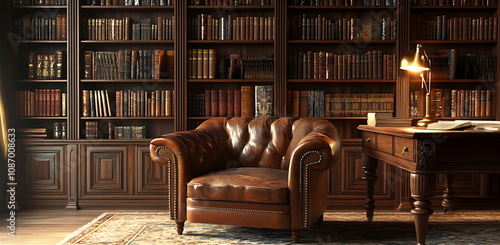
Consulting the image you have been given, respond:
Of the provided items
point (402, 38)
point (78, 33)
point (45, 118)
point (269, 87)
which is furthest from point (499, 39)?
point (45, 118)

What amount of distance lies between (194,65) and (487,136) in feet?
9.91

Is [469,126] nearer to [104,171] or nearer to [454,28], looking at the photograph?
[454,28]

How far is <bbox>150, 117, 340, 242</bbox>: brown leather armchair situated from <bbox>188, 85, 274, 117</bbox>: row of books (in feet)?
2.79

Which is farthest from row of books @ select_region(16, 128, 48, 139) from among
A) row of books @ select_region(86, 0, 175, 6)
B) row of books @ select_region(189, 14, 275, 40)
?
row of books @ select_region(189, 14, 275, 40)

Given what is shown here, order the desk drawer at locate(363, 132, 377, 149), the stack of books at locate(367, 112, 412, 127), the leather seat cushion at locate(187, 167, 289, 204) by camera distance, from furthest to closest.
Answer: the stack of books at locate(367, 112, 412, 127) < the desk drawer at locate(363, 132, 377, 149) < the leather seat cushion at locate(187, 167, 289, 204)

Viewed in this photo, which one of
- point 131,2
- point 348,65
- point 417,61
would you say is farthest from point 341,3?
point 131,2

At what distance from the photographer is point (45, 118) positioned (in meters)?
5.17

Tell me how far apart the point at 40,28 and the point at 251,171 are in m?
2.83

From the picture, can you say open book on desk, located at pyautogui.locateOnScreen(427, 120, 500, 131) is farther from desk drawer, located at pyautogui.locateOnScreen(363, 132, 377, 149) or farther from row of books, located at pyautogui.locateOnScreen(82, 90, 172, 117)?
row of books, located at pyautogui.locateOnScreen(82, 90, 172, 117)

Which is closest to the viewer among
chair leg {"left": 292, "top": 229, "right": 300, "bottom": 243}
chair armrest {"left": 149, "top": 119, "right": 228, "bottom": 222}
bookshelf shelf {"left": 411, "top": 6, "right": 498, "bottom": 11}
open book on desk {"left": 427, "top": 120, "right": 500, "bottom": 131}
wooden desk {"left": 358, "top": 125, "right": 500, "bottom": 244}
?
wooden desk {"left": 358, "top": 125, "right": 500, "bottom": 244}

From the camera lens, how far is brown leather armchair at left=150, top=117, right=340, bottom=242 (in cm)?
341

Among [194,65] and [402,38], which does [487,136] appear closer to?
[402,38]

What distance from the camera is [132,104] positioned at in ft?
17.1

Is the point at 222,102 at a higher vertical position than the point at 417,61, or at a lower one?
lower
